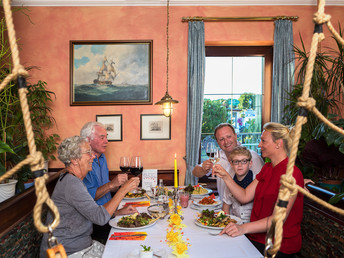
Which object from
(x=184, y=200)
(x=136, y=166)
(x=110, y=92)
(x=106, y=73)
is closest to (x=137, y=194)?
(x=136, y=166)

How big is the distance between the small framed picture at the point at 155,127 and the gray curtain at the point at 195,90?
0.99 feet

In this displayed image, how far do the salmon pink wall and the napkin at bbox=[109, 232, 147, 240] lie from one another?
8.15ft

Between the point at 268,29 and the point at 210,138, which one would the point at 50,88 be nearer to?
the point at 210,138

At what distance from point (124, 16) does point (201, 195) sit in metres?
2.73

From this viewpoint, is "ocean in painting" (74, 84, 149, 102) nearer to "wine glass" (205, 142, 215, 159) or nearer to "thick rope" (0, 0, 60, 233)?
"wine glass" (205, 142, 215, 159)

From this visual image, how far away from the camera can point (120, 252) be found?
1.64 m

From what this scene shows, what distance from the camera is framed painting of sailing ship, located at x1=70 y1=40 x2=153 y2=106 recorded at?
4324 millimetres

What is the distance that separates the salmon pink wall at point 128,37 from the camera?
431 cm

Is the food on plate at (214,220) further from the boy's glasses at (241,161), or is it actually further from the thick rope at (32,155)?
the thick rope at (32,155)

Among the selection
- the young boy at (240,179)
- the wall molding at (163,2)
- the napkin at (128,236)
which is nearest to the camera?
the napkin at (128,236)

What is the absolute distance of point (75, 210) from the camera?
208 centimetres

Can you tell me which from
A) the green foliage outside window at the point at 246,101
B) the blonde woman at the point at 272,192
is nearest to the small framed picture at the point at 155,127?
the green foliage outside window at the point at 246,101

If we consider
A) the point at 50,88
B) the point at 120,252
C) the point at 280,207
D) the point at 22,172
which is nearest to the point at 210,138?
the point at 50,88

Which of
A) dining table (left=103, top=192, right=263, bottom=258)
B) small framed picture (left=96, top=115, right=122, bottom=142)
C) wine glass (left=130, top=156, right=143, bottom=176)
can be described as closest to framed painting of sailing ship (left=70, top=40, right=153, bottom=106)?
small framed picture (left=96, top=115, right=122, bottom=142)
